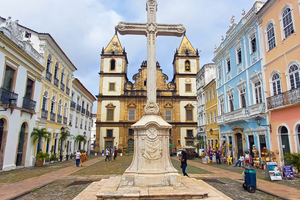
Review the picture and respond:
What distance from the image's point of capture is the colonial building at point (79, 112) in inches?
1024

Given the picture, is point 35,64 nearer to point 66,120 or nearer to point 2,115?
point 2,115

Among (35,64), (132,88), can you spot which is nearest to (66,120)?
(35,64)

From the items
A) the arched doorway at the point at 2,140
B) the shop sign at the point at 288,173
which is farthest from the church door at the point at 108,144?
the shop sign at the point at 288,173

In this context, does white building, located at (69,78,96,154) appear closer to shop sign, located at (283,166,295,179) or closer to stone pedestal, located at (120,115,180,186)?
stone pedestal, located at (120,115,180,186)

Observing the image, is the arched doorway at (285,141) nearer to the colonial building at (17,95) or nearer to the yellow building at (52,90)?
the colonial building at (17,95)

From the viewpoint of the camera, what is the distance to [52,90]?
1980 cm

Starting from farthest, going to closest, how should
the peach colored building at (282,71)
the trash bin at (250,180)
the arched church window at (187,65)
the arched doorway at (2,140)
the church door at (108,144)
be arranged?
the arched church window at (187,65)
the church door at (108,144)
the arched doorway at (2,140)
the peach colored building at (282,71)
the trash bin at (250,180)

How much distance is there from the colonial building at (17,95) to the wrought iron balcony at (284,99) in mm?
15568

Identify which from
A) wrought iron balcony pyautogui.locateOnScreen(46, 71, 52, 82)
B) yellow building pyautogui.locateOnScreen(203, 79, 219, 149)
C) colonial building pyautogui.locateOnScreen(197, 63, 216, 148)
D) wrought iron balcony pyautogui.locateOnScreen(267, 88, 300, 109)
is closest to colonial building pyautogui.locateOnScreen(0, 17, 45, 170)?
wrought iron balcony pyautogui.locateOnScreen(46, 71, 52, 82)

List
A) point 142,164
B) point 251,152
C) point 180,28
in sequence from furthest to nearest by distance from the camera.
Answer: point 251,152
point 180,28
point 142,164

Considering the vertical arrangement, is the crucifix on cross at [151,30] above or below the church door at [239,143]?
above

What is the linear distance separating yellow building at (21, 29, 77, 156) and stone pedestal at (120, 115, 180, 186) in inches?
523

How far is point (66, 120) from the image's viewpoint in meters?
23.7

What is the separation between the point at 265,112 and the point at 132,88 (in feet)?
88.9
